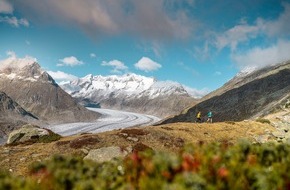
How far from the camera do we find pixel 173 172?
21.1ft

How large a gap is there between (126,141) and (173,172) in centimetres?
3406

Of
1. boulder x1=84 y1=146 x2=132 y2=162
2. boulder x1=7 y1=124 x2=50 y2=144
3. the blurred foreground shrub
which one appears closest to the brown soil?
boulder x1=84 y1=146 x2=132 y2=162

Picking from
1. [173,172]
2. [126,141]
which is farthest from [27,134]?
[173,172]

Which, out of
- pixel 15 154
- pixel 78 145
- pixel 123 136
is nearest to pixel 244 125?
pixel 123 136

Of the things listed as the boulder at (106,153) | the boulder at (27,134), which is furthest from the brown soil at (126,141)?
the boulder at (27,134)

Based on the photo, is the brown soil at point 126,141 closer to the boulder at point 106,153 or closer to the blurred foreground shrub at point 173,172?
the boulder at point 106,153

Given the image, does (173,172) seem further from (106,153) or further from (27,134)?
(27,134)

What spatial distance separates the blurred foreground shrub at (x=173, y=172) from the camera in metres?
5.83

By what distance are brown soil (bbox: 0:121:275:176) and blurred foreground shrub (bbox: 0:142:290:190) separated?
22.3m

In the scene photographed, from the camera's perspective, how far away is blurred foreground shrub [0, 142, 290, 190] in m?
5.83

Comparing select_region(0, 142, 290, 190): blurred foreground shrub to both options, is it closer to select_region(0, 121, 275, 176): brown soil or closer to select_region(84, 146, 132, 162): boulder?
select_region(0, 121, 275, 176): brown soil

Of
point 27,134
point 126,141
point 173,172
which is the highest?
point 27,134

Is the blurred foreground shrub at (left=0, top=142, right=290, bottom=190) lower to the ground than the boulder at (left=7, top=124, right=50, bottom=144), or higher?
lower

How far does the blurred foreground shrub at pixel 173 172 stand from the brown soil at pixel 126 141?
2231 cm
